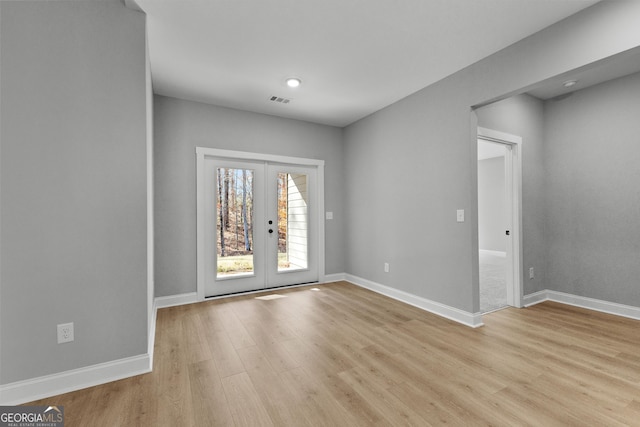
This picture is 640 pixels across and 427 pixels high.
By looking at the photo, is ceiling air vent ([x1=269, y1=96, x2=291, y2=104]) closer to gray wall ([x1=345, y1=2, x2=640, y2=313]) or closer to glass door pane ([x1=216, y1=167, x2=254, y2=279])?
glass door pane ([x1=216, y1=167, x2=254, y2=279])

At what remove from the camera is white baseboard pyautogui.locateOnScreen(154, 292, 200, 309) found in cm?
368

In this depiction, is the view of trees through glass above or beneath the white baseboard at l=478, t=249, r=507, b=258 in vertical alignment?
above

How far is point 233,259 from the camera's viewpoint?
Answer: 422 centimetres

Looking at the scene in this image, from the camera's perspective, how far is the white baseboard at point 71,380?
1.82 meters

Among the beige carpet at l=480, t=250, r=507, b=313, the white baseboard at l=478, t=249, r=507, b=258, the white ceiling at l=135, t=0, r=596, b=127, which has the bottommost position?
the beige carpet at l=480, t=250, r=507, b=313

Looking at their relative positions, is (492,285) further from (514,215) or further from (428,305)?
(428,305)

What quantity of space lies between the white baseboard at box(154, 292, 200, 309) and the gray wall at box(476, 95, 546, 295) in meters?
4.46

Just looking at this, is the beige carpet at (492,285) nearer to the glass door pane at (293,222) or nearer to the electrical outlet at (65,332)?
the glass door pane at (293,222)

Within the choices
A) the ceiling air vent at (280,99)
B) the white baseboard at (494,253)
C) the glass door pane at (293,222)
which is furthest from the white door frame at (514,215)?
the white baseboard at (494,253)

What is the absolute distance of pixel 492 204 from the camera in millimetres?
8734

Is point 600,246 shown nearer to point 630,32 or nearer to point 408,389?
point 630,32

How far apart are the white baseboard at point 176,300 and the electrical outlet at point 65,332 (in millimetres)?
1693

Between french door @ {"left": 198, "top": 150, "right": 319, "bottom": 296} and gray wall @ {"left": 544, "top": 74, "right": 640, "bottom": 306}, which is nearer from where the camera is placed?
gray wall @ {"left": 544, "top": 74, "right": 640, "bottom": 306}

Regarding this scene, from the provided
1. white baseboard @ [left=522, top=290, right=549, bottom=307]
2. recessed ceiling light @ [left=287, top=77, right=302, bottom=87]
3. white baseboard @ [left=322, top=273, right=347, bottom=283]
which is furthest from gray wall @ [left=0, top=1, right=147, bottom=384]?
white baseboard @ [left=522, top=290, right=549, bottom=307]
